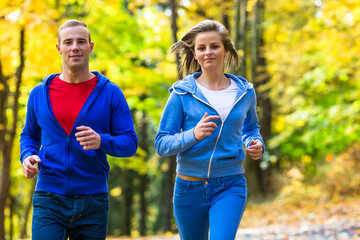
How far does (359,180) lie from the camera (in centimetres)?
1595

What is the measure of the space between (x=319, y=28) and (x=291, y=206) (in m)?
6.06

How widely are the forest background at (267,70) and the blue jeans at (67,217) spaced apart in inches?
241

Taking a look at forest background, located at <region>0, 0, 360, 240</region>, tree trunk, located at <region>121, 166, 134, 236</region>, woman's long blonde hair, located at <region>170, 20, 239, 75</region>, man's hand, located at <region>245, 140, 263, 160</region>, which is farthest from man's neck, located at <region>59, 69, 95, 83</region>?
tree trunk, located at <region>121, 166, 134, 236</region>

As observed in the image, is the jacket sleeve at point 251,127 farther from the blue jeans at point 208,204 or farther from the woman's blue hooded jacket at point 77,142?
the woman's blue hooded jacket at point 77,142

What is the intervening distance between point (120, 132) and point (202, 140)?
0.63m

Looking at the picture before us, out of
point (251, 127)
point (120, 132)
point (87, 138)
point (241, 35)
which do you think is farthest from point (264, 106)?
point (87, 138)

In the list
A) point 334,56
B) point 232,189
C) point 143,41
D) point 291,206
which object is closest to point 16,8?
point 232,189

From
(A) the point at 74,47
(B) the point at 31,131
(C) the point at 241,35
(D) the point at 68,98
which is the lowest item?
(B) the point at 31,131

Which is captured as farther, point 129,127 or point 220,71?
point 220,71

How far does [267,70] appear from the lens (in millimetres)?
19203

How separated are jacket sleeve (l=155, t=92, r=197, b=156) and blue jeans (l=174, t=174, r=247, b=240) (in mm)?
316

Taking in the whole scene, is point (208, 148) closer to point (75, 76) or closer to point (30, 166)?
point (75, 76)

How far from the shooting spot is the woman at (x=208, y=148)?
3629mm

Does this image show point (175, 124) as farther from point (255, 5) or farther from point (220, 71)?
point (255, 5)
